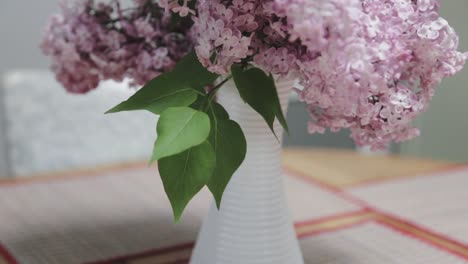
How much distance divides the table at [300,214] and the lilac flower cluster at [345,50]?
15.2 inches

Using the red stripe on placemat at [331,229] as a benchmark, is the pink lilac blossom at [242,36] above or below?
above

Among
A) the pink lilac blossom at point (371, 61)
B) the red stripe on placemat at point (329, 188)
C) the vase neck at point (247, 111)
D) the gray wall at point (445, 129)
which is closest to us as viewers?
the pink lilac blossom at point (371, 61)

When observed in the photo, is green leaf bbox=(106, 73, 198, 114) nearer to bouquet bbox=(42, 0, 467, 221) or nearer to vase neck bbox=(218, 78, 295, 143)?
bouquet bbox=(42, 0, 467, 221)

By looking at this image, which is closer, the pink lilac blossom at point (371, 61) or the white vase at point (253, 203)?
the pink lilac blossom at point (371, 61)

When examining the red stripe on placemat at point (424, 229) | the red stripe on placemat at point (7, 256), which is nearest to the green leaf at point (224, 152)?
the red stripe on placemat at point (7, 256)

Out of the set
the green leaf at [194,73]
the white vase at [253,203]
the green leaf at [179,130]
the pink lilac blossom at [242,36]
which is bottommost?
the white vase at [253,203]

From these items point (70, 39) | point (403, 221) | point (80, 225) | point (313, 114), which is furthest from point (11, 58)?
point (313, 114)

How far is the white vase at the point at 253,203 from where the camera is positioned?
32.7 inches

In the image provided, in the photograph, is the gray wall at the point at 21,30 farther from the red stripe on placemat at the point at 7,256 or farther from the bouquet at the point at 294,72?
the bouquet at the point at 294,72

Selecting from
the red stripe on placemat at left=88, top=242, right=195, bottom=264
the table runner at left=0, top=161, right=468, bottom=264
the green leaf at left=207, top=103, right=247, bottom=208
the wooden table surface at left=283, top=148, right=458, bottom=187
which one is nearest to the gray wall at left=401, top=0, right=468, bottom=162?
the wooden table surface at left=283, top=148, right=458, bottom=187

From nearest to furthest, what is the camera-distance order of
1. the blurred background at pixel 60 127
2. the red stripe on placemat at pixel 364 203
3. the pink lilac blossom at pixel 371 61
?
the pink lilac blossom at pixel 371 61 → the red stripe on placemat at pixel 364 203 → the blurred background at pixel 60 127

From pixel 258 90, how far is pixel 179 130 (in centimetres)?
13

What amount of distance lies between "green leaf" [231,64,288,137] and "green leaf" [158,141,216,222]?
0.09 m

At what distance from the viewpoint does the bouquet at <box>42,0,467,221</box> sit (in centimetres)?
62
